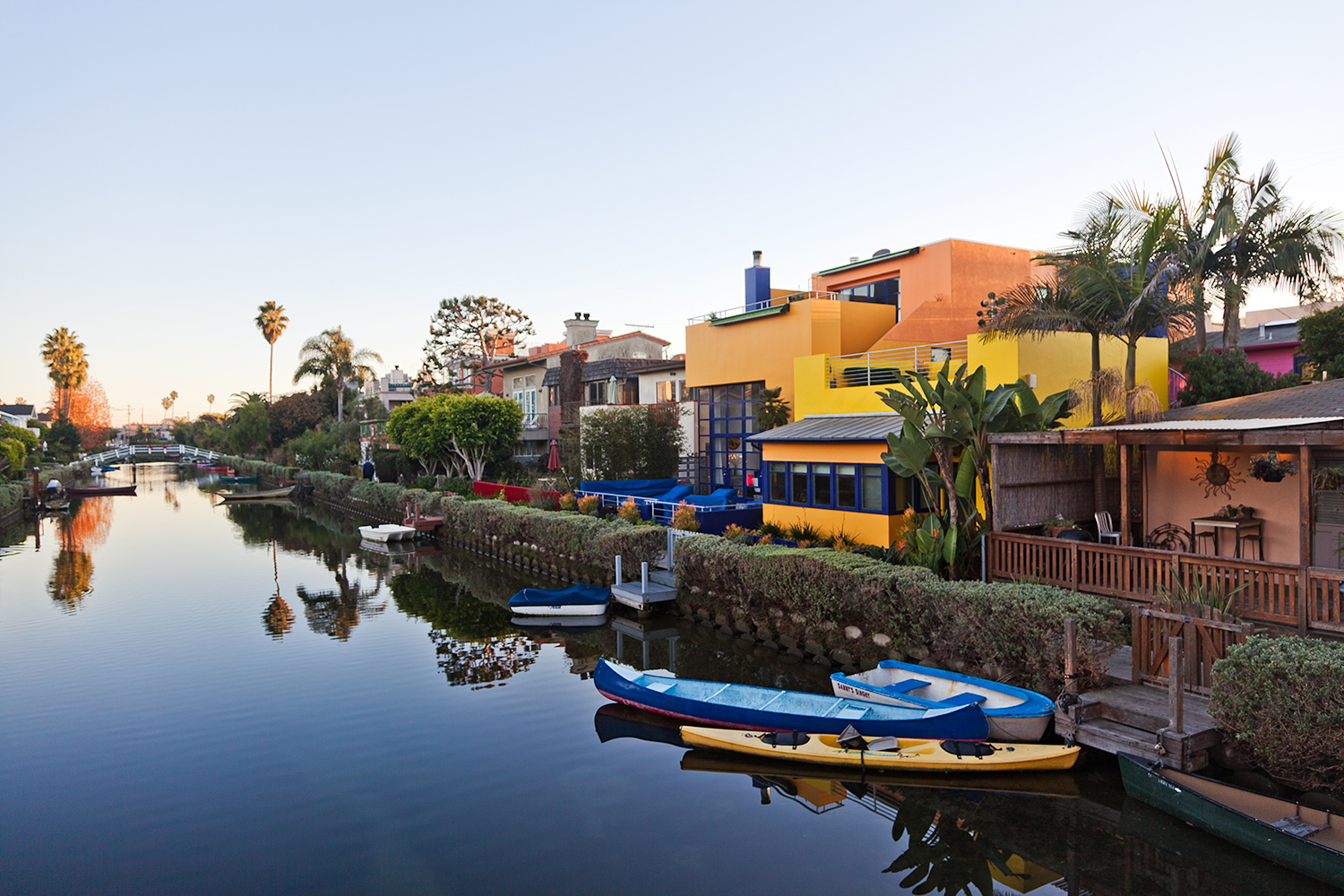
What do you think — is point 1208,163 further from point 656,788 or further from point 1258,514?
point 656,788

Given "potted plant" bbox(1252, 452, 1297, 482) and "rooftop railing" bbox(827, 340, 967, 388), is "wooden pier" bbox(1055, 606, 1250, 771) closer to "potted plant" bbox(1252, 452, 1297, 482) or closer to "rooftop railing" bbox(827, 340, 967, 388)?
"potted plant" bbox(1252, 452, 1297, 482)

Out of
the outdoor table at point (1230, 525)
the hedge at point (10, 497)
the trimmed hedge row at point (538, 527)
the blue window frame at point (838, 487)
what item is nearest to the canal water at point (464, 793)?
the trimmed hedge row at point (538, 527)

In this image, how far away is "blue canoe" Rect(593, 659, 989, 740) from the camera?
1184cm

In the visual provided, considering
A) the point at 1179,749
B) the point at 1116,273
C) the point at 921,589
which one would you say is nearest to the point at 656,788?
the point at 921,589

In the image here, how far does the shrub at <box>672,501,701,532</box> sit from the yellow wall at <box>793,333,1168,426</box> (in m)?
5.52

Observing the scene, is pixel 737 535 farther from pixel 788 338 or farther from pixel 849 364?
pixel 788 338

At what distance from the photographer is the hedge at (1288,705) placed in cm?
909

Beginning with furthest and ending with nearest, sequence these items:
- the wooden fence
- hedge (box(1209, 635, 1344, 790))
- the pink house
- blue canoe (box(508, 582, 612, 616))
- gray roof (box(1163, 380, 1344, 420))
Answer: the pink house < blue canoe (box(508, 582, 612, 616)) < gray roof (box(1163, 380, 1344, 420)) < the wooden fence < hedge (box(1209, 635, 1344, 790))

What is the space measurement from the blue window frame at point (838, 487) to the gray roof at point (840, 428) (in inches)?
28.4

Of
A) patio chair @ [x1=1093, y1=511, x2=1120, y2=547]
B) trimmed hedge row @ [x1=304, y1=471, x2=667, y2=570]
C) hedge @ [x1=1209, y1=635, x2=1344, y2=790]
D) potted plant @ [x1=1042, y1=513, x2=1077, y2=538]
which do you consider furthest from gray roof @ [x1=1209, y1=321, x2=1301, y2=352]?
hedge @ [x1=1209, y1=635, x2=1344, y2=790]

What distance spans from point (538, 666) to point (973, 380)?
11.5 meters

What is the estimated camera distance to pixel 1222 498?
16.4 m

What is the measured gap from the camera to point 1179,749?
10.2m

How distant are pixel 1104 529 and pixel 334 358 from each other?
2958 inches
